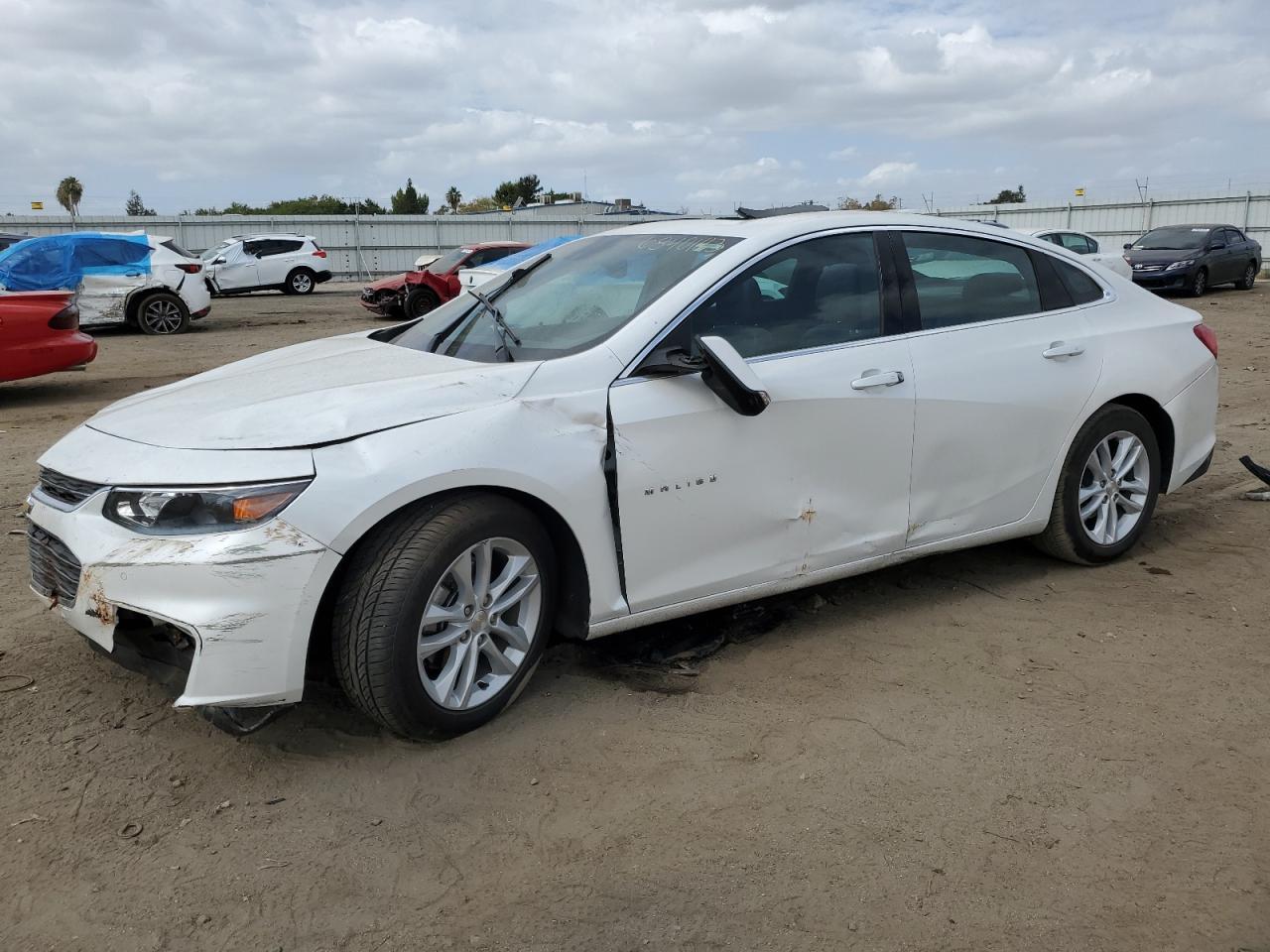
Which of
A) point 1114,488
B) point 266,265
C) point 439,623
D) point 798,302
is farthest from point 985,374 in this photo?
point 266,265

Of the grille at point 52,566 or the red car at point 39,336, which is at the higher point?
the red car at point 39,336


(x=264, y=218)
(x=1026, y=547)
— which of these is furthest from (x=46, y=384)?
(x=264, y=218)

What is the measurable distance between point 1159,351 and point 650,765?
3.22m

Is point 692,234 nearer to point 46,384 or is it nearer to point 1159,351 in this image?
point 1159,351

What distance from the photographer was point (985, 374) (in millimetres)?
4375

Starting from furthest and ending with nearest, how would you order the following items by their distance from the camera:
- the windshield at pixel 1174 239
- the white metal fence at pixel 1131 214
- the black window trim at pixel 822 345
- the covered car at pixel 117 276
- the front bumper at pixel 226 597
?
the white metal fence at pixel 1131 214, the windshield at pixel 1174 239, the covered car at pixel 117 276, the black window trim at pixel 822 345, the front bumper at pixel 226 597

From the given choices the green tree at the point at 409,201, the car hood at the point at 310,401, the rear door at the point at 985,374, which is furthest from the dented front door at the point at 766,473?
the green tree at the point at 409,201

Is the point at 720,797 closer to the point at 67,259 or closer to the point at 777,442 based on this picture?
the point at 777,442

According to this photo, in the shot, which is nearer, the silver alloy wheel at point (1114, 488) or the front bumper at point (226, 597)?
the front bumper at point (226, 597)

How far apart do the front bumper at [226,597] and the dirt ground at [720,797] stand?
378mm

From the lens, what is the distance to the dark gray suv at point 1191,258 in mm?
21594

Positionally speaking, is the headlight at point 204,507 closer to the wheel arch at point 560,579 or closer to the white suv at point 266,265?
the wheel arch at point 560,579

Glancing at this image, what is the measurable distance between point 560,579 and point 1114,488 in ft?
9.17

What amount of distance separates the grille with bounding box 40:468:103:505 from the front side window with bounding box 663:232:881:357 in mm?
1883
